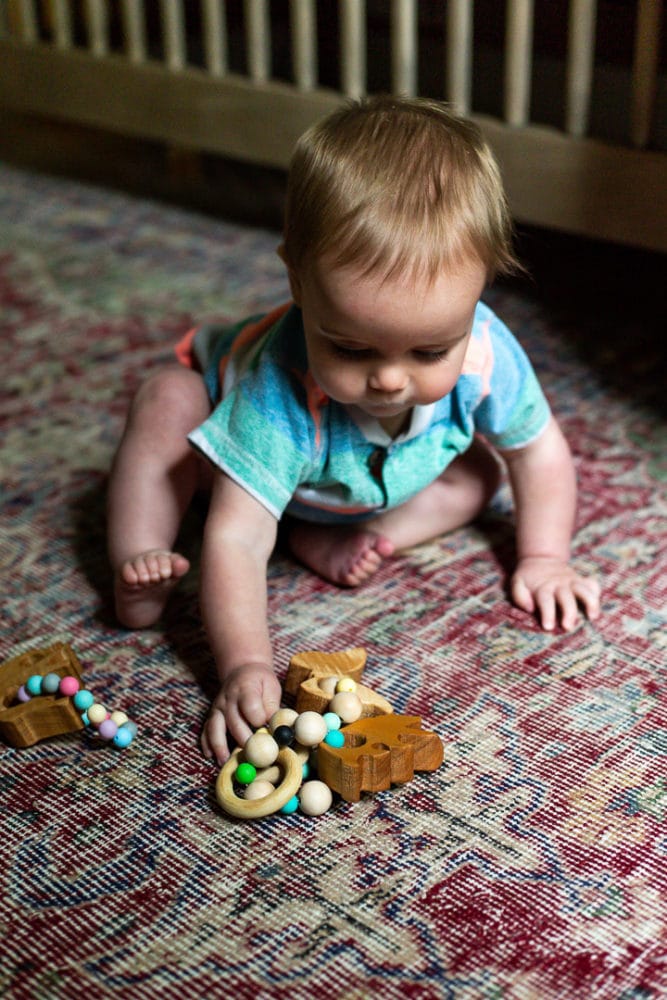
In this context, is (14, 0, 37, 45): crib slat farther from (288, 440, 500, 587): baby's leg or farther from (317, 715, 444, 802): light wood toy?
(317, 715, 444, 802): light wood toy

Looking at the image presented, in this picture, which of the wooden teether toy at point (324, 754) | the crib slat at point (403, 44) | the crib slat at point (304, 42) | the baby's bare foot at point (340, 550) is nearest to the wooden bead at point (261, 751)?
the wooden teether toy at point (324, 754)

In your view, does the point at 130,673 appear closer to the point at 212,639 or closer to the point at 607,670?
the point at 212,639

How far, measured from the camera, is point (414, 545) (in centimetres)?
95

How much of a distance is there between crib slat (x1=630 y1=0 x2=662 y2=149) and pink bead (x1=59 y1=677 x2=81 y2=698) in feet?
2.88

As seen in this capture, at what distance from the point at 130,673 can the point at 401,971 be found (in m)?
0.32

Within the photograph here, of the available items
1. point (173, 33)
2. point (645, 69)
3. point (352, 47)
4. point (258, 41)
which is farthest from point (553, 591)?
point (173, 33)

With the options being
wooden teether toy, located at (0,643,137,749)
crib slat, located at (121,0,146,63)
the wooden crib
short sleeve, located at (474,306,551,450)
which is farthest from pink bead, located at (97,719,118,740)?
crib slat, located at (121,0,146,63)

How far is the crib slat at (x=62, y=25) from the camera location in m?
1.86

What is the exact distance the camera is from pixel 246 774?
2.22ft

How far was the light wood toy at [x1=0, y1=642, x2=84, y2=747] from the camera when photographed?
724 mm

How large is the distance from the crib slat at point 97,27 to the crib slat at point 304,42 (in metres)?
0.42

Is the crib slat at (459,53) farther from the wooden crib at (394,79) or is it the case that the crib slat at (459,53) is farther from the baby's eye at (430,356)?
the baby's eye at (430,356)

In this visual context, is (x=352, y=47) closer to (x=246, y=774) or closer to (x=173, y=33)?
(x=173, y=33)

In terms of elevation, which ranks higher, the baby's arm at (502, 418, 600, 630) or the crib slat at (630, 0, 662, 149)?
the crib slat at (630, 0, 662, 149)
